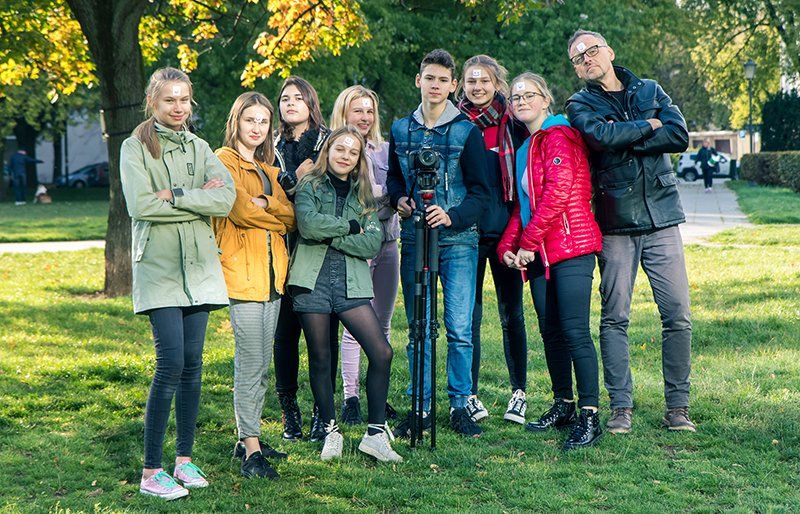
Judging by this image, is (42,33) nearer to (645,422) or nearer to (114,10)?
(114,10)

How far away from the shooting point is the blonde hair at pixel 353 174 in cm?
568

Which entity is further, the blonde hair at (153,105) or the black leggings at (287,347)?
the black leggings at (287,347)

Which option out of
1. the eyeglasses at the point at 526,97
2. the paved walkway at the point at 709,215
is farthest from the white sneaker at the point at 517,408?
the paved walkway at the point at 709,215

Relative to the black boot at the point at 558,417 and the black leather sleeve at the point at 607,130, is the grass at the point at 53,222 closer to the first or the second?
the black boot at the point at 558,417

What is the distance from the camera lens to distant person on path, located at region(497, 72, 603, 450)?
5.73m

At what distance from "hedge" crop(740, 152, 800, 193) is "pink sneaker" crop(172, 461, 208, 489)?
26.8 metres

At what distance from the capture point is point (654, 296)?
5.96 meters

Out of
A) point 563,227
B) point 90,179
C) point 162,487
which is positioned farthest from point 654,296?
point 90,179

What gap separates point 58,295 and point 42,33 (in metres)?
3.91

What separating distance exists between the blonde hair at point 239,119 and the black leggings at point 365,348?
0.92 m

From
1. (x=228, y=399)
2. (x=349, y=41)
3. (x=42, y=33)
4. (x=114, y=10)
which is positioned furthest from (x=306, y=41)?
(x=228, y=399)

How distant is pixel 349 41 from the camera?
1349cm

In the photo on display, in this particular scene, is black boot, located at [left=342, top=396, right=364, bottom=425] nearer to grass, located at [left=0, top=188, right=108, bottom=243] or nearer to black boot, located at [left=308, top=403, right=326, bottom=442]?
black boot, located at [left=308, top=403, right=326, bottom=442]

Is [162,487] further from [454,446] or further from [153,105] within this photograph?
[153,105]
